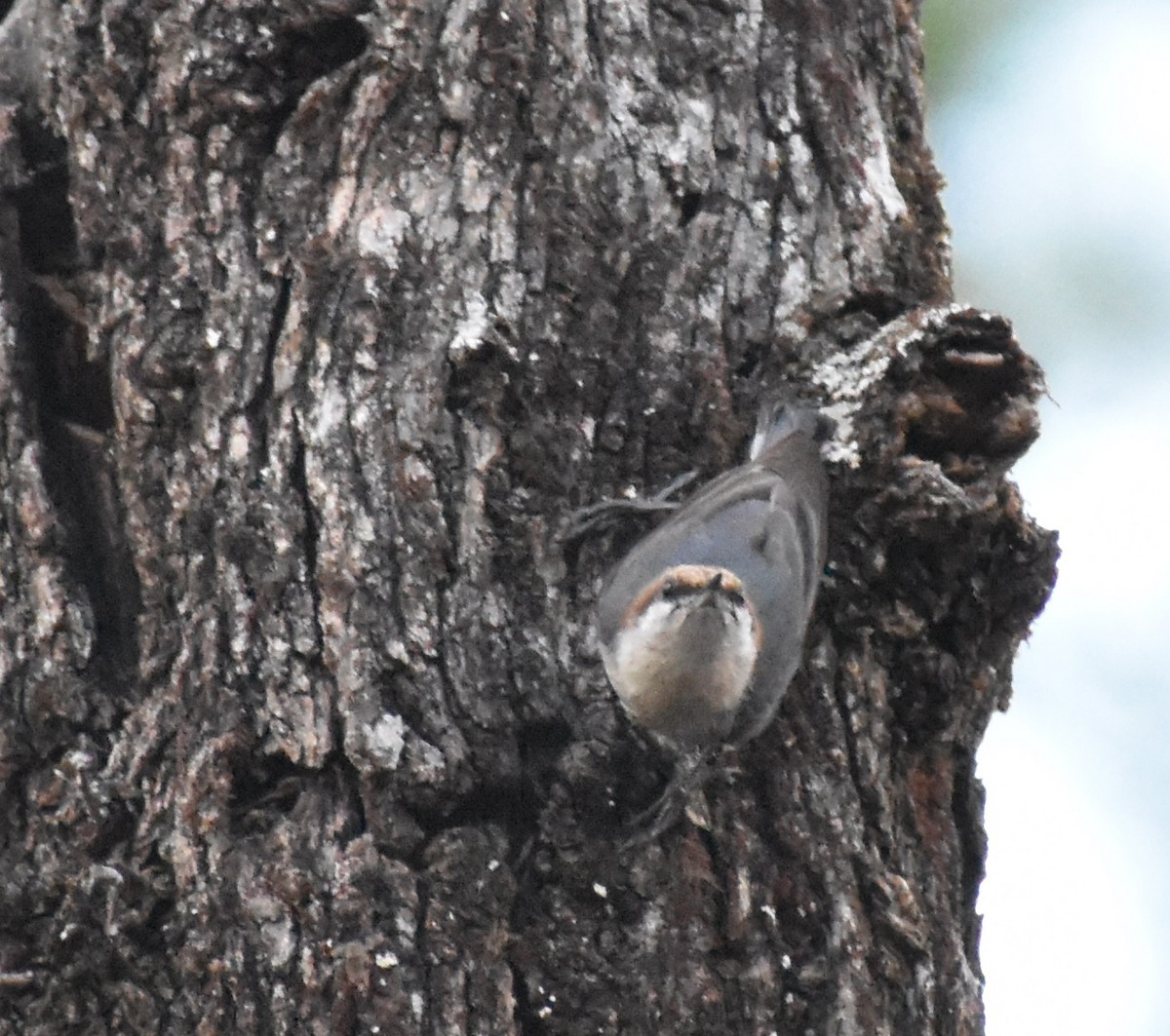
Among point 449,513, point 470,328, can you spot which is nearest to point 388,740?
point 449,513

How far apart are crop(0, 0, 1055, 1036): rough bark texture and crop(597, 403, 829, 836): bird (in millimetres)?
54

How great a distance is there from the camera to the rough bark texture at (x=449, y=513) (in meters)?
2.38

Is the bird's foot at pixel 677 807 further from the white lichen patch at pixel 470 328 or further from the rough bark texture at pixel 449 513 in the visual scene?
the white lichen patch at pixel 470 328

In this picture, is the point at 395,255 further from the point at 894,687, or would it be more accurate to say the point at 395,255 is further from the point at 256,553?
the point at 894,687

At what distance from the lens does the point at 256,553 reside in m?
2.53

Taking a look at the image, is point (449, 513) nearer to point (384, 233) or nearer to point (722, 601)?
point (384, 233)

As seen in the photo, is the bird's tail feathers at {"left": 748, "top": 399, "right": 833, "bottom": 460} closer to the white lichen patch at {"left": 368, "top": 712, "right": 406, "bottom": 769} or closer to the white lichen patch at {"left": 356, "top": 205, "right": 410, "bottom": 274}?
the white lichen patch at {"left": 356, "top": 205, "right": 410, "bottom": 274}

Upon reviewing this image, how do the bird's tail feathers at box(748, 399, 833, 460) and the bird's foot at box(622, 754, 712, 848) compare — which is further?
the bird's tail feathers at box(748, 399, 833, 460)

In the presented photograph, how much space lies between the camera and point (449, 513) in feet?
8.44

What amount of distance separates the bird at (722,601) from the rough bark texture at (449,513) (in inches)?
2.1

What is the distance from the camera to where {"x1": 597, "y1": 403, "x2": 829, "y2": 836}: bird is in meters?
2.65

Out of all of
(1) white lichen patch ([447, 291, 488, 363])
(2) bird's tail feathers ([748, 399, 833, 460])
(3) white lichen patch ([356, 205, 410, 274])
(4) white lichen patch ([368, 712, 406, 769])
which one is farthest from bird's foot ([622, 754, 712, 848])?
(3) white lichen patch ([356, 205, 410, 274])

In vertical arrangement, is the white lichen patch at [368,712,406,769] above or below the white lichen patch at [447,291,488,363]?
below

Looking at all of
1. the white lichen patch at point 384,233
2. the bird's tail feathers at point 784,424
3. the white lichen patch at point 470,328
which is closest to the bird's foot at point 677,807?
the bird's tail feathers at point 784,424
